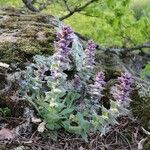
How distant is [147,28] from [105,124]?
4910 mm

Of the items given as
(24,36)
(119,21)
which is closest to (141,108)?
(24,36)

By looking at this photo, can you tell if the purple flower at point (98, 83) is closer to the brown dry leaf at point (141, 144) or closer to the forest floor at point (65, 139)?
the forest floor at point (65, 139)

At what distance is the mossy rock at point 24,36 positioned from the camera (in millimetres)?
3584

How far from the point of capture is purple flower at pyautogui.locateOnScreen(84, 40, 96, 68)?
3.06 m

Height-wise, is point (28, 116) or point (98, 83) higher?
point (98, 83)

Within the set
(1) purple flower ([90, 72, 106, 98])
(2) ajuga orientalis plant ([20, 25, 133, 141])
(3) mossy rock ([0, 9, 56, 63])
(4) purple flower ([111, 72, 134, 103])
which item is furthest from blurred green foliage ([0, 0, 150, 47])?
(4) purple flower ([111, 72, 134, 103])

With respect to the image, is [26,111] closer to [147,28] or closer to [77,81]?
[77,81]

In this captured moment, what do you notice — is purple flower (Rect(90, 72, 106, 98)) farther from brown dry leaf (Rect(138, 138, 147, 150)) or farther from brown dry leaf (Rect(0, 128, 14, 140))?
brown dry leaf (Rect(0, 128, 14, 140))

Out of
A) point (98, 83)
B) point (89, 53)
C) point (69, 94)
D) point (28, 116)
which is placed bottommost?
point (28, 116)

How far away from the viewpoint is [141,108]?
351cm

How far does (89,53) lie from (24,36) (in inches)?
37.3

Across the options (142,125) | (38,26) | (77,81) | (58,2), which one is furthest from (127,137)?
(58,2)

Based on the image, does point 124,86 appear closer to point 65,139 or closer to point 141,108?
point 65,139

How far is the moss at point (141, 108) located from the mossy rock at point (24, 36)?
78cm
